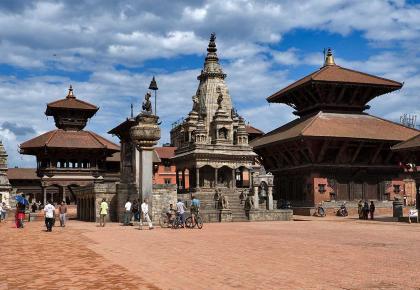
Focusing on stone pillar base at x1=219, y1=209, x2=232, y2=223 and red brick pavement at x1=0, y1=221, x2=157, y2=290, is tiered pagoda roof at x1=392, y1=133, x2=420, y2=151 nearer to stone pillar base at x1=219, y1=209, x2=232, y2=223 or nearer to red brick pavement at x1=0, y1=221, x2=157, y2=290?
stone pillar base at x1=219, y1=209, x2=232, y2=223

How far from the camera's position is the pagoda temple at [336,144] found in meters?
44.5

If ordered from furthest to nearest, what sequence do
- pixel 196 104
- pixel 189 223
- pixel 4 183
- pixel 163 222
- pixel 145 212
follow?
pixel 196 104, pixel 4 183, pixel 163 222, pixel 189 223, pixel 145 212

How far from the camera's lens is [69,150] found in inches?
2232

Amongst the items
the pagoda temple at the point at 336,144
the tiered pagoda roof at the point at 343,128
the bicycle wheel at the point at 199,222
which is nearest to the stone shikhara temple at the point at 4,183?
the pagoda temple at the point at 336,144

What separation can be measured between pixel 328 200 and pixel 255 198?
978cm

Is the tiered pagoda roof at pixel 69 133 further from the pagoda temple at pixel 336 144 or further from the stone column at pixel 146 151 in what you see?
the stone column at pixel 146 151

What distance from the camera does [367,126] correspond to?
155 feet

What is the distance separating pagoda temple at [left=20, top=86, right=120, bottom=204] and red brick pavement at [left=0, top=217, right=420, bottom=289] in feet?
123

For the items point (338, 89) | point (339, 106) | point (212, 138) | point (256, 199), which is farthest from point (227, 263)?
point (212, 138)

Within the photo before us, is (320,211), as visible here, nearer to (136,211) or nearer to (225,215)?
(225,215)

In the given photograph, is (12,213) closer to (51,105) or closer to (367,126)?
(51,105)

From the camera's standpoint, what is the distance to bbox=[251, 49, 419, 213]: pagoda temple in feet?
146

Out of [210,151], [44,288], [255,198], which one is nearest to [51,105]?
[210,151]

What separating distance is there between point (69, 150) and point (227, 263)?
46448mm
